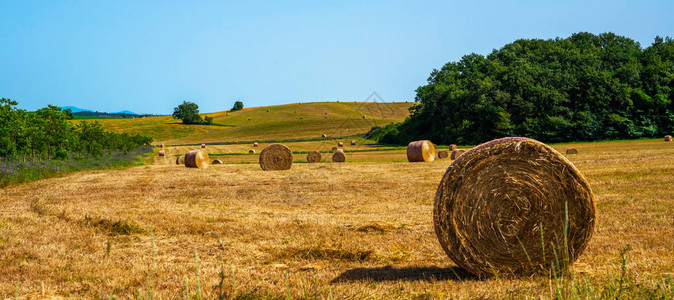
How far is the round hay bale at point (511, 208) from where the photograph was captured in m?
6.64

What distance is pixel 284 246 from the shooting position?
8.77 metres

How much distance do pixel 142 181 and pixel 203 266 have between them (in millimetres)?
16037

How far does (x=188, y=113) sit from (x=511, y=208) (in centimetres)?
11693

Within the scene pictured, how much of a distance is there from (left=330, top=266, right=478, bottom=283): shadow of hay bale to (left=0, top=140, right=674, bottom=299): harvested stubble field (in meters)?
0.03

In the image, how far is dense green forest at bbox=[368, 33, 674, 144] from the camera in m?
57.7

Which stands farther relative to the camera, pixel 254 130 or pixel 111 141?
pixel 254 130

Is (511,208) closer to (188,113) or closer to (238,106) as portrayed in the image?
(188,113)

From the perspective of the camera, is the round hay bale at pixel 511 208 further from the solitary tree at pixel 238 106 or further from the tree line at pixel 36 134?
the solitary tree at pixel 238 106

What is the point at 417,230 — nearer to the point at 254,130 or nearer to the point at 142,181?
the point at 142,181

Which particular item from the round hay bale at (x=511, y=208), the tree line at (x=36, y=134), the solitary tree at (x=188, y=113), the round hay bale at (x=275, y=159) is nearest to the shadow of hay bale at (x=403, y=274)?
the round hay bale at (x=511, y=208)

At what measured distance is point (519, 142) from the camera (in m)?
6.81

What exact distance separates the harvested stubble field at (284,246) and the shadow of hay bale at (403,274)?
0.03 m

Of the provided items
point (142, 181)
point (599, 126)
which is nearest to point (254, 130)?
point (599, 126)

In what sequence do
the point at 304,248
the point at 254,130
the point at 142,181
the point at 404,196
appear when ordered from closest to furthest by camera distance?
1. the point at 304,248
2. the point at 404,196
3. the point at 142,181
4. the point at 254,130
